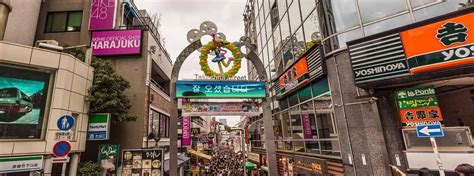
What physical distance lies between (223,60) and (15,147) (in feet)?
29.3

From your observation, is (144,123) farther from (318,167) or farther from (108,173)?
(318,167)

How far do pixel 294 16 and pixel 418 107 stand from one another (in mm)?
9019

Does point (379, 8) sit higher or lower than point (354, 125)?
higher

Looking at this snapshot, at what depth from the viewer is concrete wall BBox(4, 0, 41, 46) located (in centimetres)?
1266

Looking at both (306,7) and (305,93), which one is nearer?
(306,7)

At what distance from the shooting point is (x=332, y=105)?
9406 millimetres

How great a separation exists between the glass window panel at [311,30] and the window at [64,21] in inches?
641

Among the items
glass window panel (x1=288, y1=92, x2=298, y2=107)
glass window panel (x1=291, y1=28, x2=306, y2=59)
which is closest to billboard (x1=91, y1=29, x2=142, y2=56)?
glass window panel (x1=291, y1=28, x2=306, y2=59)

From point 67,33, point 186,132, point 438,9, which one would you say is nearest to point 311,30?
point 438,9

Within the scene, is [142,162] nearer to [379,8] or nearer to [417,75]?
[417,75]

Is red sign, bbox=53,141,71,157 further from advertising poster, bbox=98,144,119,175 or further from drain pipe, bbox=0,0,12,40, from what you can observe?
drain pipe, bbox=0,0,12,40

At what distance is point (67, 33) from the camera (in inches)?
619

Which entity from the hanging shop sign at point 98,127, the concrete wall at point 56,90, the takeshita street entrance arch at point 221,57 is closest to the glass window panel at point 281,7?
the takeshita street entrance arch at point 221,57

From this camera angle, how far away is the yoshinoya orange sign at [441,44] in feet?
19.0
